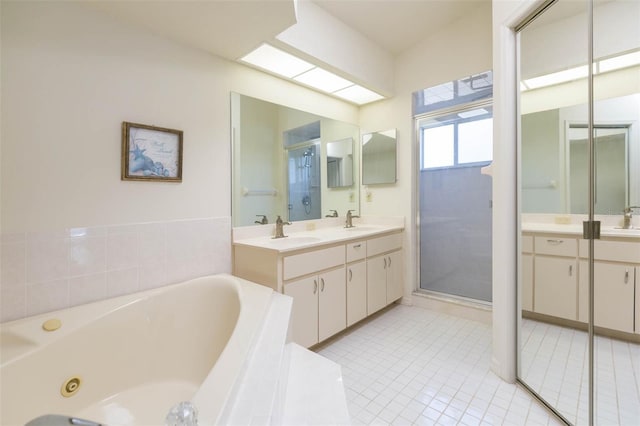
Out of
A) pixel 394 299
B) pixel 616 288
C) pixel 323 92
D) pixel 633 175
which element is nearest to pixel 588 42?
pixel 633 175

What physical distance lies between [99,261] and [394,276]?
2.43 meters

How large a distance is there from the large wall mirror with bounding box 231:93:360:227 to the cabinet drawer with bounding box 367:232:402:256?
0.63m

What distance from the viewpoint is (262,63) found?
2182 millimetres

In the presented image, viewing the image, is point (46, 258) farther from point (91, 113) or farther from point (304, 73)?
point (304, 73)

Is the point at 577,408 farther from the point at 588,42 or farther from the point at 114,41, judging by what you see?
the point at 114,41

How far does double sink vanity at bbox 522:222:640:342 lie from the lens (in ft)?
4.28

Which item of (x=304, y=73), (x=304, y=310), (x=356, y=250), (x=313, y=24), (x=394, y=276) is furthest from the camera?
(x=394, y=276)

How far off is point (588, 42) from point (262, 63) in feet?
6.63

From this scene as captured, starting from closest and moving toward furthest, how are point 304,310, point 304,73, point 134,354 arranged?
point 134,354 < point 304,310 < point 304,73

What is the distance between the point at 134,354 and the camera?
4.60ft

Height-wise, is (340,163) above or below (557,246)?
above

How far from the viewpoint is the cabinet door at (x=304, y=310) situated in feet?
6.05

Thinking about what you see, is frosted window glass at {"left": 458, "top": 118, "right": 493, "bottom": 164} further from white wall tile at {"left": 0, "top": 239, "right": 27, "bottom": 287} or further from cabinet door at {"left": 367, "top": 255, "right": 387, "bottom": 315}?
white wall tile at {"left": 0, "top": 239, "right": 27, "bottom": 287}

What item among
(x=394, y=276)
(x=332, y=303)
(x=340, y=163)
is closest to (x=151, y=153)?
(x=332, y=303)
